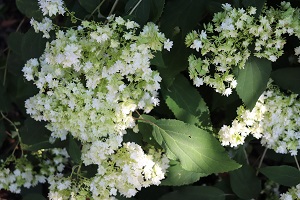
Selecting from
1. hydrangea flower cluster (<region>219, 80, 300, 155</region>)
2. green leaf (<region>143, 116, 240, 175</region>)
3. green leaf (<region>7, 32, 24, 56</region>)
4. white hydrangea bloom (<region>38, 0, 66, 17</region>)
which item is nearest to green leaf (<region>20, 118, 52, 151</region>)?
green leaf (<region>7, 32, 24, 56</region>)

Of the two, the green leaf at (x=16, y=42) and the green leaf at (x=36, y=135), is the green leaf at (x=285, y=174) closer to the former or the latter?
the green leaf at (x=36, y=135)

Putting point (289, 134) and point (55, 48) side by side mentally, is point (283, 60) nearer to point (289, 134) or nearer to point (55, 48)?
point (289, 134)

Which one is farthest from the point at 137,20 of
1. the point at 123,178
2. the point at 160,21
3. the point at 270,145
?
the point at 270,145

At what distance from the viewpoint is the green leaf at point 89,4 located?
2203mm

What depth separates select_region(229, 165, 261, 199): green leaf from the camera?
264cm

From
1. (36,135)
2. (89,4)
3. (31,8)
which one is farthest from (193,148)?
(31,8)

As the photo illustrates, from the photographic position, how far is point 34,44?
7.93ft

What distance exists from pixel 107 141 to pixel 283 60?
1.03 metres

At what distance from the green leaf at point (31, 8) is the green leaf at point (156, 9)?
0.58 meters

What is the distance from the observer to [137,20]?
82.6 inches

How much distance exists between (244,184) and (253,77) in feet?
2.61

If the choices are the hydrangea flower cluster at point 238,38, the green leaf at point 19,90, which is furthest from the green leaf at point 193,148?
the green leaf at point 19,90

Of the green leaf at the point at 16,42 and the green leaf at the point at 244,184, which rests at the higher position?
the green leaf at the point at 16,42

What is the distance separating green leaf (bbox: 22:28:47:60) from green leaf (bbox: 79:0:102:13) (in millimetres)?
329
